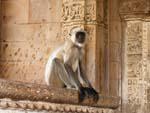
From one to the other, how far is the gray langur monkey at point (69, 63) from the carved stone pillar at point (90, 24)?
0.40 m

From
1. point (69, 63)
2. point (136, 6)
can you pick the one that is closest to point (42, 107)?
point (69, 63)

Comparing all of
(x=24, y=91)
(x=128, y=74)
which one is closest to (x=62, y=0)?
(x=128, y=74)

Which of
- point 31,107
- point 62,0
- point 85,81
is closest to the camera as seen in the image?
point 31,107

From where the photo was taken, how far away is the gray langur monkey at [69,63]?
6684 mm

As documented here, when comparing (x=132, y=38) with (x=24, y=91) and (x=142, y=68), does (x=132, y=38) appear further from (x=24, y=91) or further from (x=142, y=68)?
(x=24, y=91)

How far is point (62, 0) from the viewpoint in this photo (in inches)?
308

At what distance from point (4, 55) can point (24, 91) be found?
173 inches

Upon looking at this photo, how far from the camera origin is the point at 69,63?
6758 mm

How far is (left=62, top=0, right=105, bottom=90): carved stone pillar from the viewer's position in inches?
288

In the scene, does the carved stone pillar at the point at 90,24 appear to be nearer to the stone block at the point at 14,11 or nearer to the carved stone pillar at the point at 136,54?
the carved stone pillar at the point at 136,54

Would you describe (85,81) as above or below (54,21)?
below

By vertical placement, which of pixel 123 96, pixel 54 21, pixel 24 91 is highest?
pixel 54 21

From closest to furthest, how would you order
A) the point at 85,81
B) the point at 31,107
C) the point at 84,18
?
the point at 31,107, the point at 85,81, the point at 84,18

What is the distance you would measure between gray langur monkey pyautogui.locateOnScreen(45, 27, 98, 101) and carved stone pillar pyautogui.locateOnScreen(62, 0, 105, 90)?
0.40 meters
